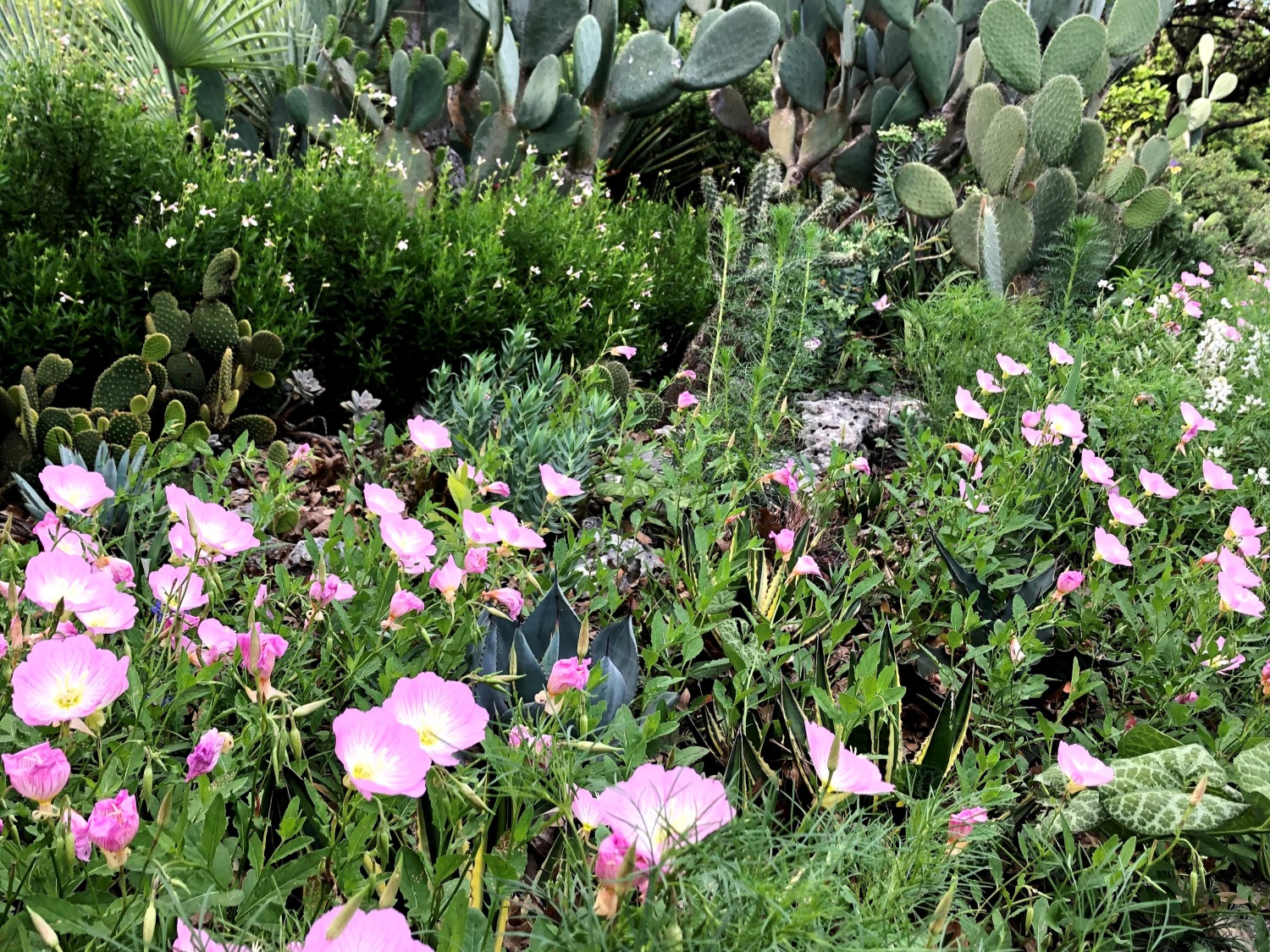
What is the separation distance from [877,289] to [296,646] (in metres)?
3.34

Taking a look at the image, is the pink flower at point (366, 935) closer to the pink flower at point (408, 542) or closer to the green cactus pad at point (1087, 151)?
the pink flower at point (408, 542)

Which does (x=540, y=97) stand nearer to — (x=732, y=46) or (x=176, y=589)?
(x=732, y=46)

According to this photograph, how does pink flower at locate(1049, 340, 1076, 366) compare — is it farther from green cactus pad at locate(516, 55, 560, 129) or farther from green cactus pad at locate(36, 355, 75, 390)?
green cactus pad at locate(516, 55, 560, 129)

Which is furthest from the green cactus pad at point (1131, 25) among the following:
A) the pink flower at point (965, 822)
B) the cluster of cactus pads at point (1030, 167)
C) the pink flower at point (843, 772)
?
the pink flower at point (843, 772)

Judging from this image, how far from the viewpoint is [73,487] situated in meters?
1.20

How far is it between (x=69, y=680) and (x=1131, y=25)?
233 inches

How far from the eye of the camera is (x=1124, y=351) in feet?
10.9

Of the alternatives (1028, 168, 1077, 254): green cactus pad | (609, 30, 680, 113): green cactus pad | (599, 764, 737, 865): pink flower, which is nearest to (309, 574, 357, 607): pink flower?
(599, 764, 737, 865): pink flower

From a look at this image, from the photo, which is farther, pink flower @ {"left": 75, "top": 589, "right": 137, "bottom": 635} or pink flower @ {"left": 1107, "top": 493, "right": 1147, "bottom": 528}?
pink flower @ {"left": 1107, "top": 493, "right": 1147, "bottom": 528}

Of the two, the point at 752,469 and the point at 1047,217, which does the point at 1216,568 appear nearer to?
the point at 752,469

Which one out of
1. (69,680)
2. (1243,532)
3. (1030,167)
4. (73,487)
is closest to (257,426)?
(73,487)

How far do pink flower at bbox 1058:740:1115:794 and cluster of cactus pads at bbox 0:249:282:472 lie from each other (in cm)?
180

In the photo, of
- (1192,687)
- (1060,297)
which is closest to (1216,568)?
(1192,687)

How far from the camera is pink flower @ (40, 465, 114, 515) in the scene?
1171 mm
